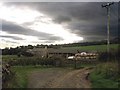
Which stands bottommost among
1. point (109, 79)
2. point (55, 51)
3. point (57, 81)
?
point (57, 81)

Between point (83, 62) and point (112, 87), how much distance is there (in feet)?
100

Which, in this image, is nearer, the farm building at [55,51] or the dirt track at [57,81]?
the dirt track at [57,81]

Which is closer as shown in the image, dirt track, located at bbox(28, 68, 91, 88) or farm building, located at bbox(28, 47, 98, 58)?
dirt track, located at bbox(28, 68, 91, 88)

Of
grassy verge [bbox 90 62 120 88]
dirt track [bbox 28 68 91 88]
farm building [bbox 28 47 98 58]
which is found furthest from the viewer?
farm building [bbox 28 47 98 58]

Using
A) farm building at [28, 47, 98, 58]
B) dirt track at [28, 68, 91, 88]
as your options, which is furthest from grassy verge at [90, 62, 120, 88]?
farm building at [28, 47, 98, 58]

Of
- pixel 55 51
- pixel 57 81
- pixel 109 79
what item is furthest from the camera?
pixel 55 51

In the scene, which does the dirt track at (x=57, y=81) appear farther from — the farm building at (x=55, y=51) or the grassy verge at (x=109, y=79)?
the farm building at (x=55, y=51)

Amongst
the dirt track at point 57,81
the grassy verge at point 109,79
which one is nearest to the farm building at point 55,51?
the dirt track at point 57,81

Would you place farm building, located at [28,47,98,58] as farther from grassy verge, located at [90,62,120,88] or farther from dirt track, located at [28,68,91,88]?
grassy verge, located at [90,62,120,88]

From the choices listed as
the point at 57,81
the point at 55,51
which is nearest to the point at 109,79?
the point at 57,81

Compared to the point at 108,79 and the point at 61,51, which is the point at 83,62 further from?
the point at 108,79

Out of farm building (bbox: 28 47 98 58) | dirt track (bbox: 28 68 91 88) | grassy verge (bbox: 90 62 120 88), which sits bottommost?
dirt track (bbox: 28 68 91 88)

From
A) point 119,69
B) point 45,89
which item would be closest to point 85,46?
point 119,69

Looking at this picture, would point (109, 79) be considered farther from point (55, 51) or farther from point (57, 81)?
point (55, 51)
